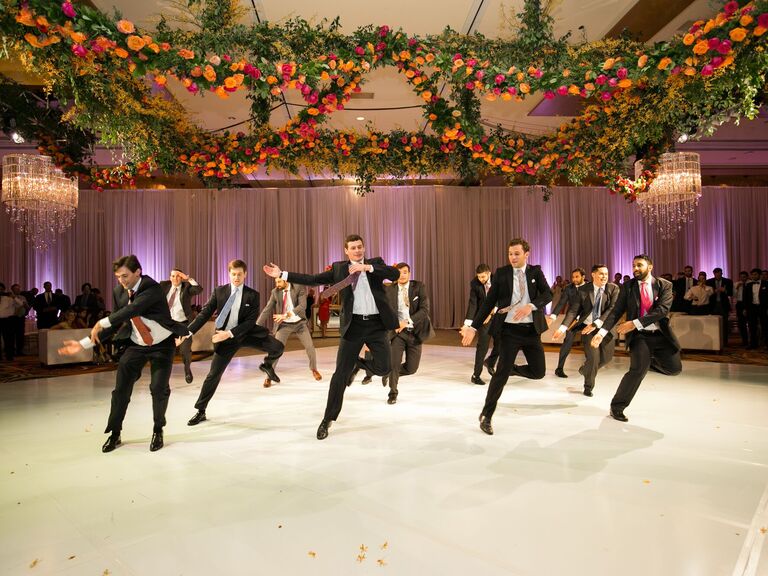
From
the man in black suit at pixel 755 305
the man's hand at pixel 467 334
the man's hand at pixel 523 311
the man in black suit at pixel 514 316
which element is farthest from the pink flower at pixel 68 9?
Answer: the man in black suit at pixel 755 305

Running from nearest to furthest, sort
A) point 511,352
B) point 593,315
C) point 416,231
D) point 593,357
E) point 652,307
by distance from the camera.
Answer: point 511,352 → point 652,307 → point 593,357 → point 593,315 → point 416,231

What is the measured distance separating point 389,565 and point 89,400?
4976 mm

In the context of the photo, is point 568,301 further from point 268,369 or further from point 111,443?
point 111,443

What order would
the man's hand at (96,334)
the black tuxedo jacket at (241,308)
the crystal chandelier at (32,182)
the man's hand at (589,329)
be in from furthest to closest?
the crystal chandelier at (32,182), the man's hand at (589,329), the black tuxedo jacket at (241,308), the man's hand at (96,334)

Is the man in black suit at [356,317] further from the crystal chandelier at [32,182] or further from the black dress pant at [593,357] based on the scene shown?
the crystal chandelier at [32,182]

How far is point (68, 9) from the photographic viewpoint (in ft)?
11.0

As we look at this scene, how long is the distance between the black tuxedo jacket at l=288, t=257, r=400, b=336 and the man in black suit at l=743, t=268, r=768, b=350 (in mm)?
8889

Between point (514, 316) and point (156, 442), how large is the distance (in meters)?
2.97

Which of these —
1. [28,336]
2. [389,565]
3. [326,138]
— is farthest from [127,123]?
[28,336]

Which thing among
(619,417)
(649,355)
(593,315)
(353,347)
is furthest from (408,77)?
(619,417)

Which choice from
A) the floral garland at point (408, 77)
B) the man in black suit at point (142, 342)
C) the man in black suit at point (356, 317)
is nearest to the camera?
the floral garland at point (408, 77)

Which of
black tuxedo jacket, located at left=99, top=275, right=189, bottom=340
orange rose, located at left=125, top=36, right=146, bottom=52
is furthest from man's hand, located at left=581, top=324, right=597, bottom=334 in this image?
orange rose, located at left=125, top=36, right=146, bottom=52

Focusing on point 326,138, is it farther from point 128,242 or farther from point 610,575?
point 128,242

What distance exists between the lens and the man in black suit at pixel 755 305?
32.4 feet
